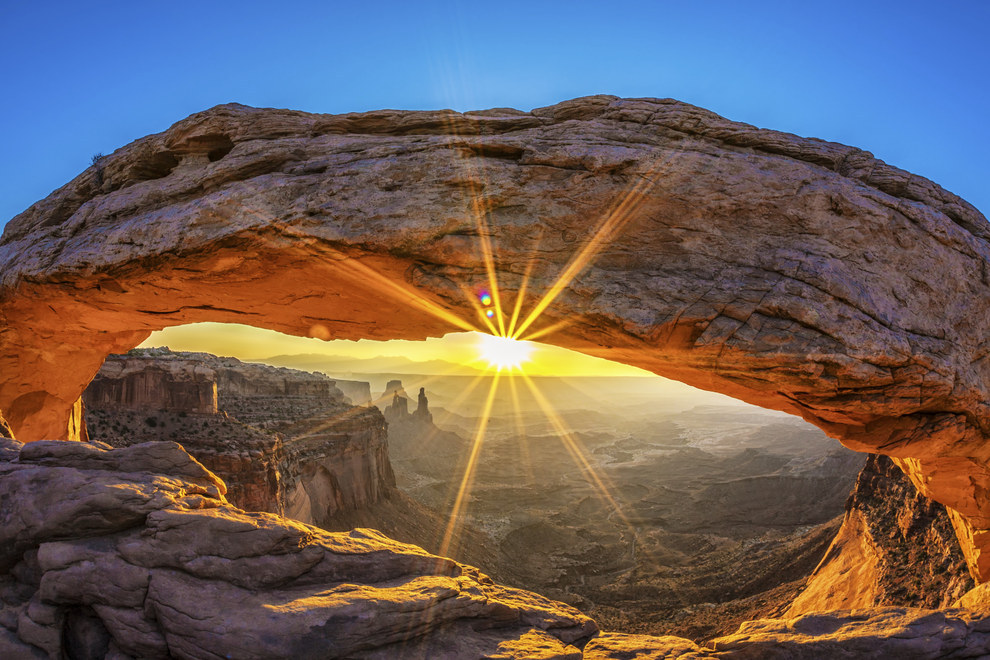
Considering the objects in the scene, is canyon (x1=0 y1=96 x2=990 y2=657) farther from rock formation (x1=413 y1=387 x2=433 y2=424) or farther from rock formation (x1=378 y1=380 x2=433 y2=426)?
rock formation (x1=413 y1=387 x2=433 y2=424)

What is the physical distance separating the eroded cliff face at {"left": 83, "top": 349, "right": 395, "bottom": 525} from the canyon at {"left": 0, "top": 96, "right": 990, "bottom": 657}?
44.5 ft

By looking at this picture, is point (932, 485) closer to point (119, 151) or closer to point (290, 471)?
point (119, 151)

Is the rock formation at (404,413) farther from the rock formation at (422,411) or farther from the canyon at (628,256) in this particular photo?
the canyon at (628,256)

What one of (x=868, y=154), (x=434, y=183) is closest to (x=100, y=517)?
(x=434, y=183)

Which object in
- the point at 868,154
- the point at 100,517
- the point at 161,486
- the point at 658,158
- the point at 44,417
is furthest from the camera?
the point at 44,417

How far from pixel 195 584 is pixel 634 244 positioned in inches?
319

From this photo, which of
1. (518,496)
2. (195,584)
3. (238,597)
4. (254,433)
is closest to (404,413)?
(518,496)

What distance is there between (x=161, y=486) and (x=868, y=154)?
13.4 m

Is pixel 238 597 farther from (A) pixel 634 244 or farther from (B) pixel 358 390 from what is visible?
Answer: (B) pixel 358 390

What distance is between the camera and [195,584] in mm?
5723

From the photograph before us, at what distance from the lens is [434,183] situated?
342 inches

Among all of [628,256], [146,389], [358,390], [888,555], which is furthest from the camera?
[358,390]

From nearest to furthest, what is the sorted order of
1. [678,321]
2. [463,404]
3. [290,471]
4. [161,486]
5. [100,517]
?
[100,517] < [161,486] < [678,321] < [290,471] < [463,404]

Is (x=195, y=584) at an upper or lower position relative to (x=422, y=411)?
upper
